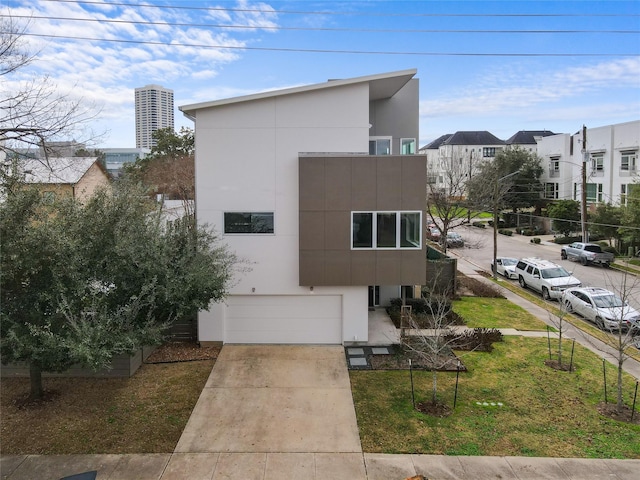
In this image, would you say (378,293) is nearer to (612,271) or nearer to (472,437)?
(472,437)

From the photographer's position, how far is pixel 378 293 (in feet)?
63.6

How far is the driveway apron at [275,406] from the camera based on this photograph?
9.05 m

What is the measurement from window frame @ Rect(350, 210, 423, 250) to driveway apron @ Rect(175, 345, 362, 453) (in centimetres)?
352

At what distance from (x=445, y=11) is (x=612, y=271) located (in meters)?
24.2

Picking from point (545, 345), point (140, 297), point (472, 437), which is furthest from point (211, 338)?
point (545, 345)

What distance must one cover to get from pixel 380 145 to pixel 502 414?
8377 millimetres

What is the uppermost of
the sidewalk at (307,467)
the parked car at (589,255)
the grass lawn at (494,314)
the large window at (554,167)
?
the large window at (554,167)

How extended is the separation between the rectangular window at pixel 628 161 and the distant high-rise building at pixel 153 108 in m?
42.1

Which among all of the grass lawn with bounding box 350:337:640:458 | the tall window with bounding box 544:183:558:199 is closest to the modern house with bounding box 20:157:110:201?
the grass lawn with bounding box 350:337:640:458

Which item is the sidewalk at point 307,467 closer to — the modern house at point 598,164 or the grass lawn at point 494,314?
the grass lawn at point 494,314

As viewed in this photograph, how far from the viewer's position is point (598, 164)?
138 feet

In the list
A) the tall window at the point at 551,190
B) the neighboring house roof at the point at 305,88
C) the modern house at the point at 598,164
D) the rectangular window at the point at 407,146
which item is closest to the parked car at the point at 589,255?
the modern house at the point at 598,164

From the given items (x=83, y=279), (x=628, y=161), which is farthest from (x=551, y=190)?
(x=83, y=279)

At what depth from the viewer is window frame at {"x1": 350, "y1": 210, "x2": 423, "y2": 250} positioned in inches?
551
